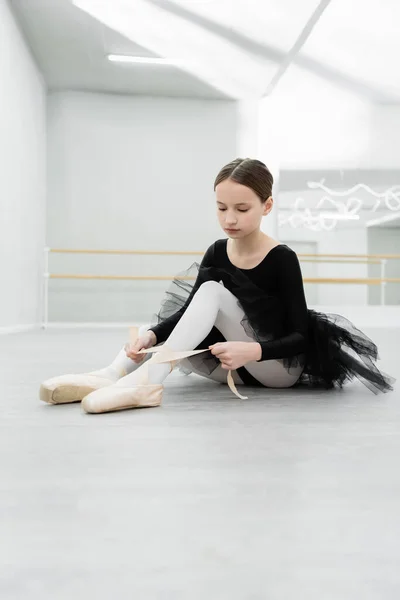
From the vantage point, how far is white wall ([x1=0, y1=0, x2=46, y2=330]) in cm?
367

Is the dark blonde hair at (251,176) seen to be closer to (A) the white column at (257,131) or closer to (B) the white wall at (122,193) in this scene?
(B) the white wall at (122,193)

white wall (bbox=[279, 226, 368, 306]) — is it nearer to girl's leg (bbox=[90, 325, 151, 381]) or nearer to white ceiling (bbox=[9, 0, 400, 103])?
white ceiling (bbox=[9, 0, 400, 103])

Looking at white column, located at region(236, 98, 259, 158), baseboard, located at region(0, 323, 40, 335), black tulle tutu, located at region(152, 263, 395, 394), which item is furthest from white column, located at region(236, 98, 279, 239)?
black tulle tutu, located at region(152, 263, 395, 394)

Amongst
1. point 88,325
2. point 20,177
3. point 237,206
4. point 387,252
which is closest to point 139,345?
point 237,206

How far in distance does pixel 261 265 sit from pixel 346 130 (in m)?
4.38

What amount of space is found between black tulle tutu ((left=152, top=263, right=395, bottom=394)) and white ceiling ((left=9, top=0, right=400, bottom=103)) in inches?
110

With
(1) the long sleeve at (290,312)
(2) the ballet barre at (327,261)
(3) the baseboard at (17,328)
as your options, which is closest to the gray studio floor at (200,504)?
(1) the long sleeve at (290,312)

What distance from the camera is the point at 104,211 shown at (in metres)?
5.27

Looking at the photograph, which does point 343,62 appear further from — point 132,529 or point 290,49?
point 132,529

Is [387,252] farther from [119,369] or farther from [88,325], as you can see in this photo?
[119,369]

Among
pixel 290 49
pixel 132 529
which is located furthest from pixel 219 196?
pixel 290 49

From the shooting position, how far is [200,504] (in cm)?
56

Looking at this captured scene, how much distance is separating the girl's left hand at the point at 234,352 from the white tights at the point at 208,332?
5cm

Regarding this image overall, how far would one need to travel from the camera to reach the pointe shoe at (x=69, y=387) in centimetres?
112
